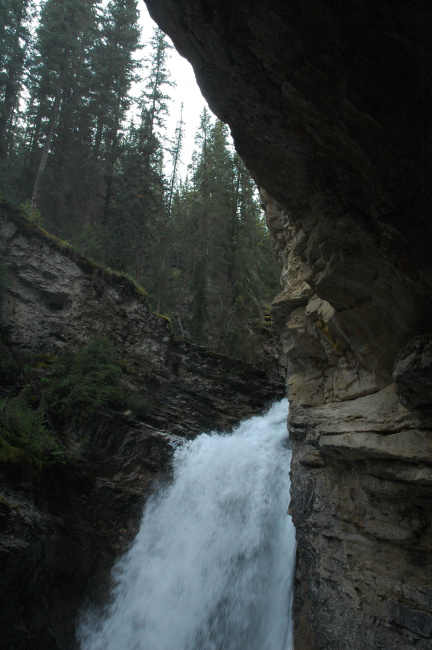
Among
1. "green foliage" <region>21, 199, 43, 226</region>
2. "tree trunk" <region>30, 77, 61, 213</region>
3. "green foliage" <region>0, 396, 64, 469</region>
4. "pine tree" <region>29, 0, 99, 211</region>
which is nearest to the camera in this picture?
"green foliage" <region>0, 396, 64, 469</region>

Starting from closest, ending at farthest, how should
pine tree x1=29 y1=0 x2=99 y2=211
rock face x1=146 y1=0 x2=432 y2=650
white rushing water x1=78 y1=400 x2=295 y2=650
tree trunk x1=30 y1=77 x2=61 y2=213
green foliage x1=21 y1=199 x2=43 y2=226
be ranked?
rock face x1=146 y1=0 x2=432 y2=650, white rushing water x1=78 y1=400 x2=295 y2=650, green foliage x1=21 y1=199 x2=43 y2=226, tree trunk x1=30 y1=77 x2=61 y2=213, pine tree x1=29 y1=0 x2=99 y2=211

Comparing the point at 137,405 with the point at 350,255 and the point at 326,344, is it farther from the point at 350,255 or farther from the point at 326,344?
the point at 350,255

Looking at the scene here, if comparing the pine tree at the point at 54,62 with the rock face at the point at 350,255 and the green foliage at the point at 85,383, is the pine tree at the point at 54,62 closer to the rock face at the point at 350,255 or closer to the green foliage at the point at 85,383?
the green foliage at the point at 85,383

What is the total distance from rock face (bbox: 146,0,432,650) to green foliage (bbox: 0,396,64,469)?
20.1ft

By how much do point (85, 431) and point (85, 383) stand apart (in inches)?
53.7

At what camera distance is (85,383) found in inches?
445

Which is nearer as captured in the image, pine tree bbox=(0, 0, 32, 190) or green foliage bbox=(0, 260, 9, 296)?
green foliage bbox=(0, 260, 9, 296)

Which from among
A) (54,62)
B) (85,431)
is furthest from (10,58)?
(85,431)

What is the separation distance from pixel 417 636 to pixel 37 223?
47.3ft

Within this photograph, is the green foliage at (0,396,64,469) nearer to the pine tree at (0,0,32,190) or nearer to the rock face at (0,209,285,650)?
the rock face at (0,209,285,650)

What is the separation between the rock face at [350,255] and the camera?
331 cm

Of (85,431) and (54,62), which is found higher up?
(54,62)

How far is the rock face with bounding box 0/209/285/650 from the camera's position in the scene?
307 inches

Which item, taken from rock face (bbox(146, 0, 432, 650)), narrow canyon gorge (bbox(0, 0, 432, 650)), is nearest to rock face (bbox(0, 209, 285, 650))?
narrow canyon gorge (bbox(0, 0, 432, 650))
